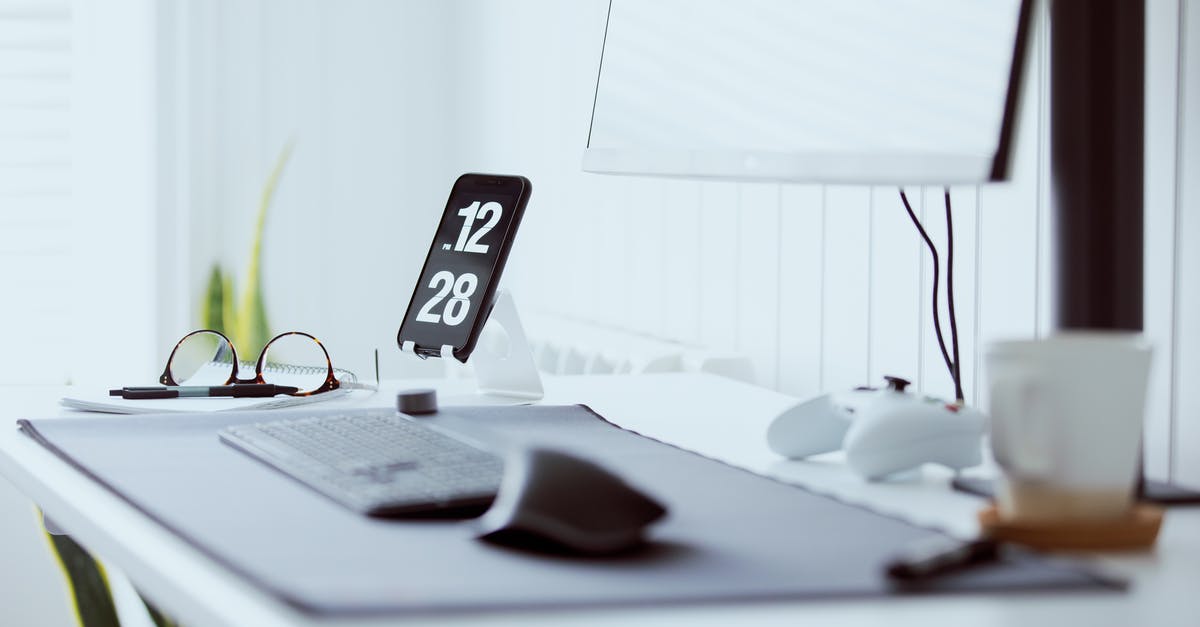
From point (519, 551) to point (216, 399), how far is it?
0.68m

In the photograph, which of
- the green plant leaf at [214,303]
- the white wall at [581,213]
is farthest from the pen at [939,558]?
the green plant leaf at [214,303]

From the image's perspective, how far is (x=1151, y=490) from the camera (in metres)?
0.89

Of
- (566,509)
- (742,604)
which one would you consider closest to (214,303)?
(566,509)

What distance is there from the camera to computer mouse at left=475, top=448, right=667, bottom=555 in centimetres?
69

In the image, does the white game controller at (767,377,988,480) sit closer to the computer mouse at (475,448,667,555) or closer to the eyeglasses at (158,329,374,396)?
the computer mouse at (475,448,667,555)

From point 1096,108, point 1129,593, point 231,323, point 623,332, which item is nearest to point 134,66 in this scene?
point 231,323

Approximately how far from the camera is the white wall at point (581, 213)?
1099 mm

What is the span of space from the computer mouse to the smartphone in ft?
2.02

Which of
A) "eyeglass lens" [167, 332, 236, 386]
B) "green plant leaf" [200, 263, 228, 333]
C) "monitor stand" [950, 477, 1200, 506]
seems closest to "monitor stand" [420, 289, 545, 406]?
"eyeglass lens" [167, 332, 236, 386]

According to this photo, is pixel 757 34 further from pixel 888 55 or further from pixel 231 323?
pixel 231 323

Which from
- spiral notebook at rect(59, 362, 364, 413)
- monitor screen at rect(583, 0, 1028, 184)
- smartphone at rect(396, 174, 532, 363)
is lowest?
spiral notebook at rect(59, 362, 364, 413)

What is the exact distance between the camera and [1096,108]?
830 millimetres

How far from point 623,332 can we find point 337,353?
92 centimetres

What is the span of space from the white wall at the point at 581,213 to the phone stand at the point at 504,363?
41 cm
